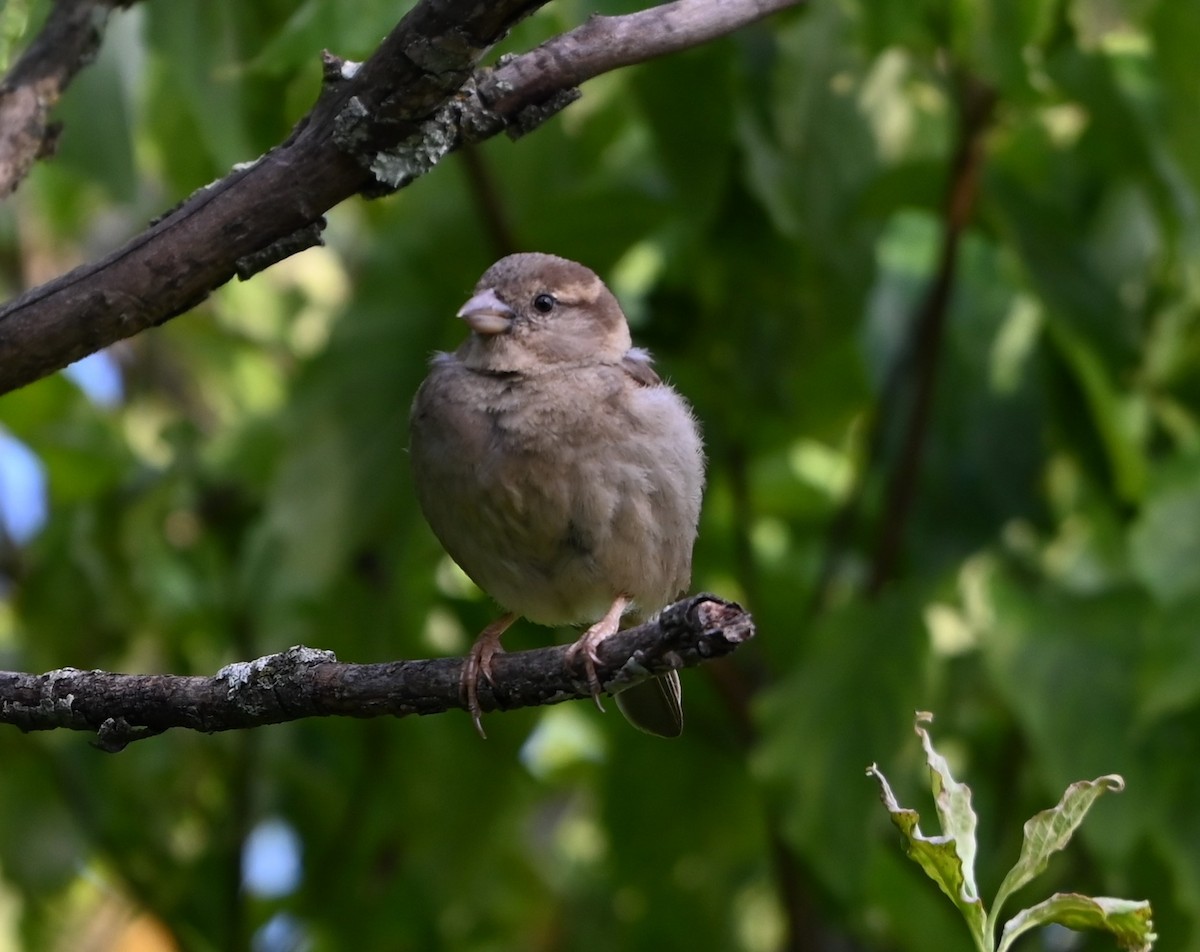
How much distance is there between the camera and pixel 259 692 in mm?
2115

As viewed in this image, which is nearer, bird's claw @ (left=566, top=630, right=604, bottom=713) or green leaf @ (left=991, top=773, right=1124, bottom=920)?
green leaf @ (left=991, top=773, right=1124, bottom=920)

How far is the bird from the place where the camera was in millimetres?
3314

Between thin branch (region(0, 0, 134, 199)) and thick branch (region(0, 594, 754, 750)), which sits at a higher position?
thin branch (region(0, 0, 134, 199))

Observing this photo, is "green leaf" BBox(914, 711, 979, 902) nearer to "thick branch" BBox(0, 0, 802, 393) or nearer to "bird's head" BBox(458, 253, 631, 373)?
"thick branch" BBox(0, 0, 802, 393)

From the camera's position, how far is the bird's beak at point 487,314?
364cm

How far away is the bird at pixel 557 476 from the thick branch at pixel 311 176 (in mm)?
1128

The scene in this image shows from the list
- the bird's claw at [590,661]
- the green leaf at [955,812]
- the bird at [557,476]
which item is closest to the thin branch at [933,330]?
the bird at [557,476]

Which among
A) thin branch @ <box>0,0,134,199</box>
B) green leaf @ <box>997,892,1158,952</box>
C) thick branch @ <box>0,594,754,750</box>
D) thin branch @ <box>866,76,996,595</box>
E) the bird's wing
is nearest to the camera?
green leaf @ <box>997,892,1158,952</box>

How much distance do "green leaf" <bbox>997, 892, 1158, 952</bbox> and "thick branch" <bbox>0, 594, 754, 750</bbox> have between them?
601mm

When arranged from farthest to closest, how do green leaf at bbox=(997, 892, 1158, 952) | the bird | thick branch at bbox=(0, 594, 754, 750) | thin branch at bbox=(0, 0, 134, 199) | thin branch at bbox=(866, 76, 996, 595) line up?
1. thin branch at bbox=(866, 76, 996, 595)
2. the bird
3. thin branch at bbox=(0, 0, 134, 199)
4. thick branch at bbox=(0, 594, 754, 750)
5. green leaf at bbox=(997, 892, 1158, 952)

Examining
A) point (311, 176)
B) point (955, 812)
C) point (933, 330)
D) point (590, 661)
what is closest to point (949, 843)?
point (955, 812)

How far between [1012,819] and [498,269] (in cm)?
217

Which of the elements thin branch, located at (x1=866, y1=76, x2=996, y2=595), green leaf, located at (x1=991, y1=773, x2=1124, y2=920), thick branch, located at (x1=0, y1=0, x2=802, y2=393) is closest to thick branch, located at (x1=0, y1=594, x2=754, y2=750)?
thick branch, located at (x1=0, y1=0, x2=802, y2=393)

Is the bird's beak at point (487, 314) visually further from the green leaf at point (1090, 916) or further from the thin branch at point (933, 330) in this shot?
the green leaf at point (1090, 916)
